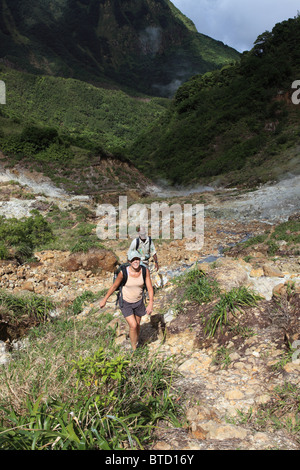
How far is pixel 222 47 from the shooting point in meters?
96.6

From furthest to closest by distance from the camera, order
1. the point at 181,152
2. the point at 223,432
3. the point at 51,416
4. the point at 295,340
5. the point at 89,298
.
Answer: the point at 181,152, the point at 89,298, the point at 295,340, the point at 223,432, the point at 51,416

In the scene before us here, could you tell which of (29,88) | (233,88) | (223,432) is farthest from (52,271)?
(29,88)

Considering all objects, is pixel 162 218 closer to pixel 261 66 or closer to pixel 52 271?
pixel 52 271

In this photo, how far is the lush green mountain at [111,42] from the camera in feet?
245

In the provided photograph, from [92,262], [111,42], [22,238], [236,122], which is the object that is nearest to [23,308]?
[92,262]

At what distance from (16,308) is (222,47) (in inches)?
4414

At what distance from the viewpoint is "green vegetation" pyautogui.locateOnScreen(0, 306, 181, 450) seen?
182cm

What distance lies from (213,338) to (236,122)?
2680 centimetres

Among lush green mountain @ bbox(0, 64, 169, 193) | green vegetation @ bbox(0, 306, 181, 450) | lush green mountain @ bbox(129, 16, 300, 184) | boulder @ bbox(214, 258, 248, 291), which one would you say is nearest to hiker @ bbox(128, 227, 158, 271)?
boulder @ bbox(214, 258, 248, 291)

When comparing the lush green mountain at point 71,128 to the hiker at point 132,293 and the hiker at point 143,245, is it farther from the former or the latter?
the hiker at point 132,293

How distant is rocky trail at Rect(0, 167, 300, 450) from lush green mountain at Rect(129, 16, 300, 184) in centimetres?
1379

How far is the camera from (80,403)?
204 cm

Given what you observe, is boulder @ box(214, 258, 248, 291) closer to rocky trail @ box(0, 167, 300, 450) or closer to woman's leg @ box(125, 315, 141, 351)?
rocky trail @ box(0, 167, 300, 450)

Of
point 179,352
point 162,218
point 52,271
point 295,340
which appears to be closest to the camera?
point 295,340
